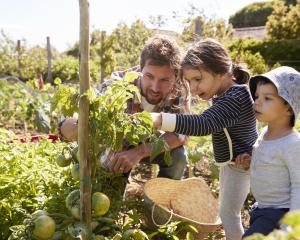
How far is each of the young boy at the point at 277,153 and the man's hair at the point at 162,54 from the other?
60 centimetres

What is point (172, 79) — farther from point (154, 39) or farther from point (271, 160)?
point (271, 160)

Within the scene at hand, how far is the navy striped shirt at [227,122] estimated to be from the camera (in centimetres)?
162

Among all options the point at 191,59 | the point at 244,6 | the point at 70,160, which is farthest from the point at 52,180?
the point at 244,6

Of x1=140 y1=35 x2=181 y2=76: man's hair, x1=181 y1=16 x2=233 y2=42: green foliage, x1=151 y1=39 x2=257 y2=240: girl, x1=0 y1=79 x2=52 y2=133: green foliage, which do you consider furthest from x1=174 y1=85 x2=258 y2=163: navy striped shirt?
x1=181 y1=16 x2=233 y2=42: green foliage

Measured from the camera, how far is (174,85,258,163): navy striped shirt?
162 centimetres

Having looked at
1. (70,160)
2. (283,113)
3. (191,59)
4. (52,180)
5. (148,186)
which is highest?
(191,59)

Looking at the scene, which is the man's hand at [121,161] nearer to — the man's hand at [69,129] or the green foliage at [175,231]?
the man's hand at [69,129]

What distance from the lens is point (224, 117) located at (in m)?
1.71

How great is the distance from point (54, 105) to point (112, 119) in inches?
7.2

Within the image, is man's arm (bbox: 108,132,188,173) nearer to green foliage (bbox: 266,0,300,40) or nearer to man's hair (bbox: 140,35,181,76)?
man's hair (bbox: 140,35,181,76)

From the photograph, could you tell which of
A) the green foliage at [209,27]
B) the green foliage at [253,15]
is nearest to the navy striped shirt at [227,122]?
the green foliage at [209,27]

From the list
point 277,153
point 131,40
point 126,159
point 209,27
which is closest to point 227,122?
point 277,153

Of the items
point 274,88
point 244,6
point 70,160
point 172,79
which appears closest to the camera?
point 274,88

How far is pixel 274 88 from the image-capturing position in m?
1.58
